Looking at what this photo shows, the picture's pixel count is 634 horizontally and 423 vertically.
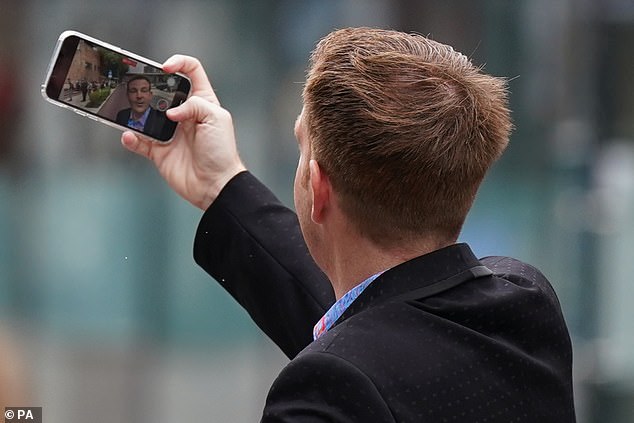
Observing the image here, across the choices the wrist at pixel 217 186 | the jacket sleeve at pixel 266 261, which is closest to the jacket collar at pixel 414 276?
the jacket sleeve at pixel 266 261

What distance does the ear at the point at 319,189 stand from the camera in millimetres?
1396

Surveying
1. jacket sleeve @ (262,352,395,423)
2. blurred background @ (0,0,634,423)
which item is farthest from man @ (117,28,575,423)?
blurred background @ (0,0,634,423)

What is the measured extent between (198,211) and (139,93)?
2.79 meters

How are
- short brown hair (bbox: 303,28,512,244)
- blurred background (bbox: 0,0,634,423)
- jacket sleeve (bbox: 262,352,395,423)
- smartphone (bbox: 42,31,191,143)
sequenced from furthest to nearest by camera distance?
blurred background (bbox: 0,0,634,423) → smartphone (bbox: 42,31,191,143) → short brown hair (bbox: 303,28,512,244) → jacket sleeve (bbox: 262,352,395,423)

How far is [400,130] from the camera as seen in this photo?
4.36 ft

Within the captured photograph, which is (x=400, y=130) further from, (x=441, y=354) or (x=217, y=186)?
(x=217, y=186)

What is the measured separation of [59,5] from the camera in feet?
14.4

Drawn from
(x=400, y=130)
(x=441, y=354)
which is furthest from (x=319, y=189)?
(x=441, y=354)

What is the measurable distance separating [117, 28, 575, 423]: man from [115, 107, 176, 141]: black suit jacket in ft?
1.19

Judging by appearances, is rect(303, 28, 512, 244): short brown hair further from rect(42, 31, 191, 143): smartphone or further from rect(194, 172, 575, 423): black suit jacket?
rect(42, 31, 191, 143): smartphone

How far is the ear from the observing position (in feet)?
4.58

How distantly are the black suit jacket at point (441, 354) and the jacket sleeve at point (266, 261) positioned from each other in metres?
0.32

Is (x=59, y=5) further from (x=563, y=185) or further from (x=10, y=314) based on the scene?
(x=563, y=185)

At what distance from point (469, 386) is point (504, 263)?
0.30m
